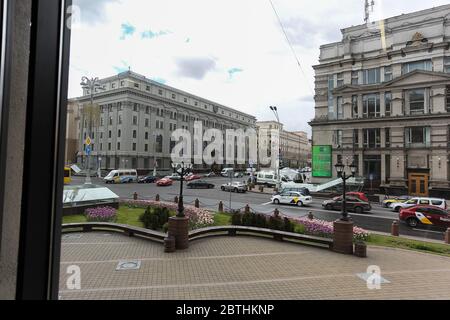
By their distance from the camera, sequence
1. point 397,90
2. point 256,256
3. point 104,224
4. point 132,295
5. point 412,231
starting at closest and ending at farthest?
point 132,295 < point 256,256 < point 104,224 < point 412,231 < point 397,90

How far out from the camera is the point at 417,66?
422cm

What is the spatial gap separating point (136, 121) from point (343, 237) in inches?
119

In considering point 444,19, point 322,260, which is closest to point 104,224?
point 322,260

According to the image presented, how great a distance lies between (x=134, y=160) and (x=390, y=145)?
7.52 meters

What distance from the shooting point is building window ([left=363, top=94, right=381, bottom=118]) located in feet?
16.7

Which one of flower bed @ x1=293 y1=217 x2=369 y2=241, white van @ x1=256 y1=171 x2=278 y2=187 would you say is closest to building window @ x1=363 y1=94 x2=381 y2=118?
white van @ x1=256 y1=171 x2=278 y2=187

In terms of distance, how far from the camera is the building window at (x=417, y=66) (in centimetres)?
399

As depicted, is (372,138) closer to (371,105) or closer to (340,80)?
(371,105)

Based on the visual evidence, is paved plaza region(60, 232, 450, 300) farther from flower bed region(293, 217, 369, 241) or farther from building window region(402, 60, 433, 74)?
building window region(402, 60, 433, 74)

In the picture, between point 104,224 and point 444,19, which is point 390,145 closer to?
point 444,19

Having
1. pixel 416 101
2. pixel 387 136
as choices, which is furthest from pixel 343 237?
pixel 416 101

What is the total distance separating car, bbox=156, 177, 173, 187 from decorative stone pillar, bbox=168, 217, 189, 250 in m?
0.87

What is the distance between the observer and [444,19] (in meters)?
2.83
